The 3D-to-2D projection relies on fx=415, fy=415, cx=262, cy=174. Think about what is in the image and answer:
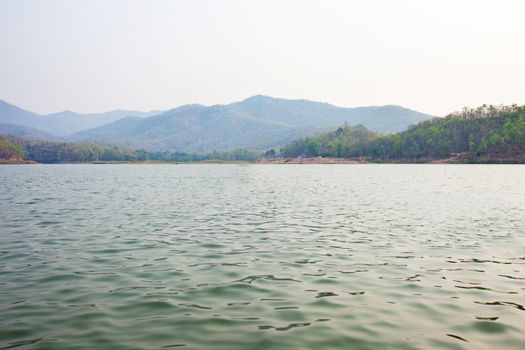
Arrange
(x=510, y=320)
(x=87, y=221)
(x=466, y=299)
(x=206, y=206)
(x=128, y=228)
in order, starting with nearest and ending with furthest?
(x=510, y=320) → (x=466, y=299) → (x=128, y=228) → (x=87, y=221) → (x=206, y=206)

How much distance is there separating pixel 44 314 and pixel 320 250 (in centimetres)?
1239

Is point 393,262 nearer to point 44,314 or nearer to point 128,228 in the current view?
point 44,314

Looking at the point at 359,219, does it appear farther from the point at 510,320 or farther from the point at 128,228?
the point at 510,320

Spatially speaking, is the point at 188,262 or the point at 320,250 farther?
the point at 320,250

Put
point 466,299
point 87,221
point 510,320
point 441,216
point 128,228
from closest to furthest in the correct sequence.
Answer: point 510,320 < point 466,299 < point 128,228 < point 87,221 < point 441,216

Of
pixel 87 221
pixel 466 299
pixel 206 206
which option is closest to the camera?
pixel 466 299

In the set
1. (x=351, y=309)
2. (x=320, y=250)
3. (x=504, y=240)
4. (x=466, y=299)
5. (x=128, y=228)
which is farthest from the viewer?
(x=128, y=228)

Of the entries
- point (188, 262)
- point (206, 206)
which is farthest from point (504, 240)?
point (206, 206)

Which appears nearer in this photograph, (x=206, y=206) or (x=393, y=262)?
(x=393, y=262)

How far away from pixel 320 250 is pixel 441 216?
16404mm

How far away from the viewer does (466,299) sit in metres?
12.9

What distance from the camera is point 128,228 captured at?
86.4ft

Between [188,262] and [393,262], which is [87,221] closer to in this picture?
[188,262]

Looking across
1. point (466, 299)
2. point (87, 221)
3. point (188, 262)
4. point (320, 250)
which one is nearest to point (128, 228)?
point (87, 221)
